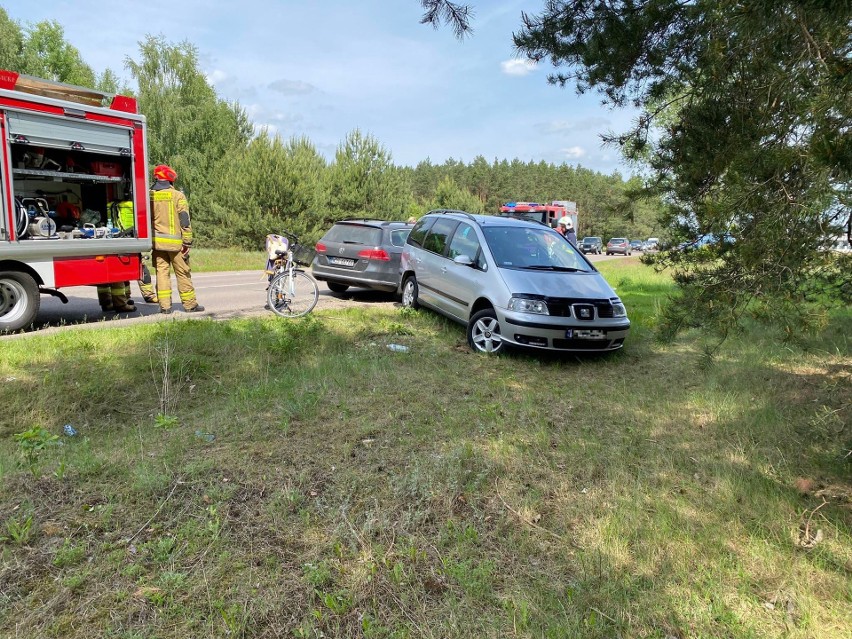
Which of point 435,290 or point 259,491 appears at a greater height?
point 435,290

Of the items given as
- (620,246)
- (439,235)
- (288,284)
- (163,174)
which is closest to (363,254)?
(288,284)

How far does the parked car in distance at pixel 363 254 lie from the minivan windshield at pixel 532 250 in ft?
11.0

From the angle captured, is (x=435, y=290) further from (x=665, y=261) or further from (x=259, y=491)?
(x=259, y=491)

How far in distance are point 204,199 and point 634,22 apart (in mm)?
37428

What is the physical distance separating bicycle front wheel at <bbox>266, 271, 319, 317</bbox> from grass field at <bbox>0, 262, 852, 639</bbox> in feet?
10.5

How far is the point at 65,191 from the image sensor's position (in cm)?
853

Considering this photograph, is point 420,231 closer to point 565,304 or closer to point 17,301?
point 565,304

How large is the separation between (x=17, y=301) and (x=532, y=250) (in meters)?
6.68

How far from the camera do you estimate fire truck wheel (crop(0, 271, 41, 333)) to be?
23.1 feet

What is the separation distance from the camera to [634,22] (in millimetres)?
4508

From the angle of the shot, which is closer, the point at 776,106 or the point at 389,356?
the point at 776,106

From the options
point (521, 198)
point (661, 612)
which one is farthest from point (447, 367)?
point (521, 198)

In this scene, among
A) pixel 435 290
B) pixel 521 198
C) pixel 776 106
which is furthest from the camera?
pixel 521 198

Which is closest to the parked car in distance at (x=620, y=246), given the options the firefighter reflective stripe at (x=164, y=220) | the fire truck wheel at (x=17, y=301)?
the firefighter reflective stripe at (x=164, y=220)
